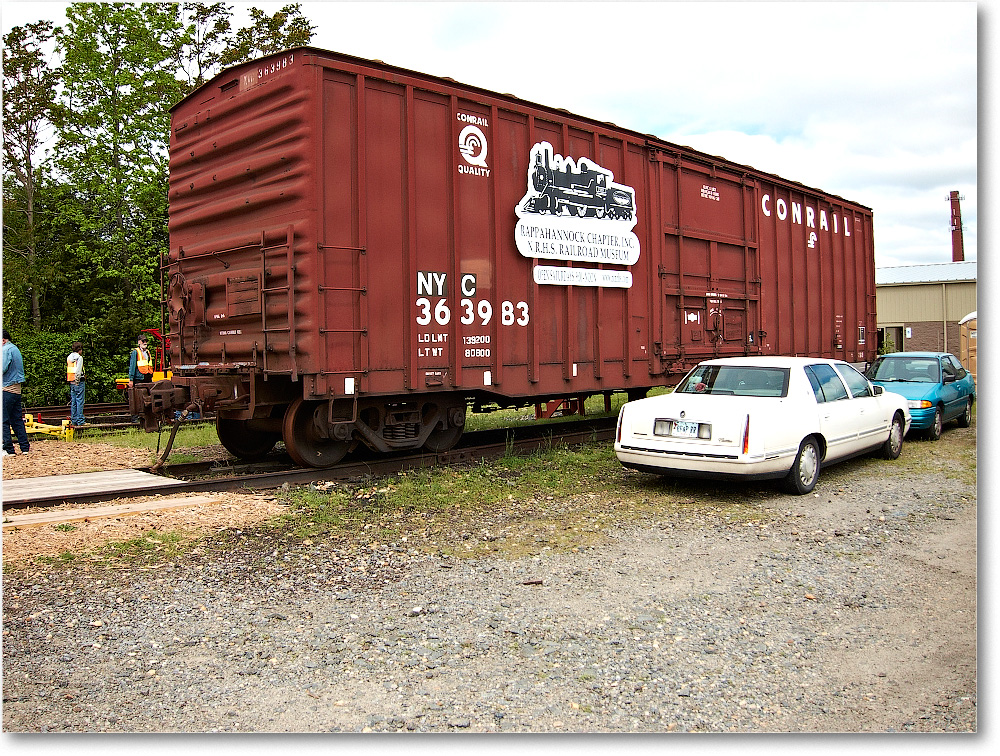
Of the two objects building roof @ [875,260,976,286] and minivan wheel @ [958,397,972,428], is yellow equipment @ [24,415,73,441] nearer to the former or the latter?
minivan wheel @ [958,397,972,428]

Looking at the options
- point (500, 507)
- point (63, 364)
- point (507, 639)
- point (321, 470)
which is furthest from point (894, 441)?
point (63, 364)

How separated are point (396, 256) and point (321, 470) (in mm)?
2392

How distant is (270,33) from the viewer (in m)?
21.2

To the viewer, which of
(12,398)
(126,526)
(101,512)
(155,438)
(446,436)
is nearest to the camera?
(126,526)

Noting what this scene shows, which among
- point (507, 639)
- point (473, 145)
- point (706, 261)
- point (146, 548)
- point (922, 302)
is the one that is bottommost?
point (507, 639)

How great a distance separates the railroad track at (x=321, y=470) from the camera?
7.13 m

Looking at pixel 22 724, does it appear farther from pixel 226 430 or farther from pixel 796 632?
pixel 226 430

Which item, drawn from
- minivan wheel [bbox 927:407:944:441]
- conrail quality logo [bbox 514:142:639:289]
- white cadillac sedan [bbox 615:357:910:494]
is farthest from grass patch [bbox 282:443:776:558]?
minivan wheel [bbox 927:407:944:441]

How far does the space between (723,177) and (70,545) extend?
10411mm

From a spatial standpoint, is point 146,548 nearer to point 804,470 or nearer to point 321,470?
point 321,470

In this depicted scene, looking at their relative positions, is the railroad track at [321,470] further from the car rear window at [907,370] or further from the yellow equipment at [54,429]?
the car rear window at [907,370]

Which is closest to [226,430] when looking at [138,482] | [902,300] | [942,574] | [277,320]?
[138,482]

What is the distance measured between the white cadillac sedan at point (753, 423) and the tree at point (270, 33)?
17.8m

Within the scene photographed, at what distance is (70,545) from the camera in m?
5.46
